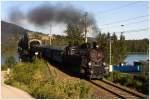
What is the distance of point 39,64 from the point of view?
112 feet

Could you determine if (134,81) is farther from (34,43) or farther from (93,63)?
(34,43)

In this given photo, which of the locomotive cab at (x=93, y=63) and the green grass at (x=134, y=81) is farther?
the locomotive cab at (x=93, y=63)

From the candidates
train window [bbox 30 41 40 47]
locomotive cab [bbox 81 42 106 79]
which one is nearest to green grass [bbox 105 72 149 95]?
locomotive cab [bbox 81 42 106 79]

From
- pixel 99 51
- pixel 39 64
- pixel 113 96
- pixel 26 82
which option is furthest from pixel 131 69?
pixel 113 96

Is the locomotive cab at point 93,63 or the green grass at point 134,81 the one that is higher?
the locomotive cab at point 93,63

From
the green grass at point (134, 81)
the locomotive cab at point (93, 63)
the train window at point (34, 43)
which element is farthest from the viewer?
the train window at point (34, 43)

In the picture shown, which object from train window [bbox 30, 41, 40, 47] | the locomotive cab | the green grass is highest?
train window [bbox 30, 41, 40, 47]

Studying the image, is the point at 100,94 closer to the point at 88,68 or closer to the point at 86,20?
the point at 88,68

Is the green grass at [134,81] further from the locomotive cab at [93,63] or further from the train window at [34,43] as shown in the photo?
the train window at [34,43]

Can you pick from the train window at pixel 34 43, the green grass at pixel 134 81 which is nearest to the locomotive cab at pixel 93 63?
the green grass at pixel 134 81

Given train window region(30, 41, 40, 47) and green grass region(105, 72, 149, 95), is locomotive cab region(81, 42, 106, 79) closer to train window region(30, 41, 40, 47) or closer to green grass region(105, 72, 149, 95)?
green grass region(105, 72, 149, 95)

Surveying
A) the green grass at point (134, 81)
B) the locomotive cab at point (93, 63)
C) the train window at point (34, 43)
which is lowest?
the green grass at point (134, 81)

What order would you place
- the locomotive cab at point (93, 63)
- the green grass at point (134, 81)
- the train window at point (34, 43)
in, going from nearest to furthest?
the green grass at point (134, 81) < the locomotive cab at point (93, 63) < the train window at point (34, 43)

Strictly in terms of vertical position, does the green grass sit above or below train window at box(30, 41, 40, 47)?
below
